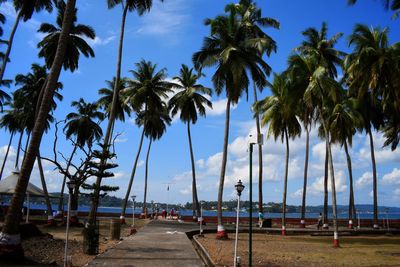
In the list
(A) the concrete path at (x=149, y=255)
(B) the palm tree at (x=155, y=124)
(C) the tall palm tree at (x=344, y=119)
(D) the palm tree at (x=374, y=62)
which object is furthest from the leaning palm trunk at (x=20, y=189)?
(B) the palm tree at (x=155, y=124)

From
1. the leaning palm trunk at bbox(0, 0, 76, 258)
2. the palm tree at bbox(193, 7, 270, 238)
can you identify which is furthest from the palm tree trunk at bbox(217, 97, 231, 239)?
the leaning palm trunk at bbox(0, 0, 76, 258)

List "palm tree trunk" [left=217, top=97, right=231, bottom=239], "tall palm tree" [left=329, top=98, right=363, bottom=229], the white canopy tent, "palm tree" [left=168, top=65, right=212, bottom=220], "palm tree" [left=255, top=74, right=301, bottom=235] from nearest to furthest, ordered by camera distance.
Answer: "palm tree trunk" [left=217, top=97, right=231, bottom=239], the white canopy tent, "tall palm tree" [left=329, top=98, right=363, bottom=229], "palm tree" [left=255, top=74, right=301, bottom=235], "palm tree" [left=168, top=65, right=212, bottom=220]

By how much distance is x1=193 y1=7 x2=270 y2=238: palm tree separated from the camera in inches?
1082

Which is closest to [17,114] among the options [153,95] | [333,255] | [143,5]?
[153,95]

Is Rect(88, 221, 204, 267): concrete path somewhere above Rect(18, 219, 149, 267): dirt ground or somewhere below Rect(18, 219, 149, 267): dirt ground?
above

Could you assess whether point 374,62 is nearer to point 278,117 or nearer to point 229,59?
point 229,59

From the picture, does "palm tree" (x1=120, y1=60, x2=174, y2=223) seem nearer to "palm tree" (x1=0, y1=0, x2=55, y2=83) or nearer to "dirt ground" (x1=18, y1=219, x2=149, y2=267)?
"palm tree" (x1=0, y1=0, x2=55, y2=83)

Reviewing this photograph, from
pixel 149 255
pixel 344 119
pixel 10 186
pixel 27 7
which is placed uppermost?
pixel 27 7

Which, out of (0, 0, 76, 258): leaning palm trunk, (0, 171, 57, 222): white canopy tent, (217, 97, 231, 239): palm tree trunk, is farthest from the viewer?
(0, 171, 57, 222): white canopy tent

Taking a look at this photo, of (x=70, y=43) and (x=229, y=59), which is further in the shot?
(x=70, y=43)

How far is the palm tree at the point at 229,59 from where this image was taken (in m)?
27.5

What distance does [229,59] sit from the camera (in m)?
27.5

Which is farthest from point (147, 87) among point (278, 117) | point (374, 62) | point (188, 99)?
point (374, 62)

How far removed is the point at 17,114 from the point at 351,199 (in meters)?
40.1
